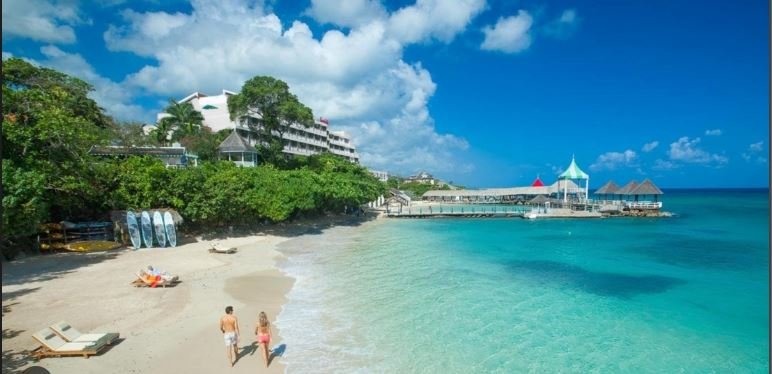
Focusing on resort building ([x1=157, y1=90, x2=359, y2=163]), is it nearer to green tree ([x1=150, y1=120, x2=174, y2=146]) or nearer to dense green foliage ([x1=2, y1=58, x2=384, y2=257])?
green tree ([x1=150, y1=120, x2=174, y2=146])

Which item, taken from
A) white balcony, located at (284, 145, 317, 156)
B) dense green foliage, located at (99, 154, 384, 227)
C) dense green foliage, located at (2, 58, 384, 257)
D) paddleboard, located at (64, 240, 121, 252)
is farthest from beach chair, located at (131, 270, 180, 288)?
white balcony, located at (284, 145, 317, 156)

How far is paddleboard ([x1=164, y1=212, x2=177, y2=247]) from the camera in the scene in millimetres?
22422

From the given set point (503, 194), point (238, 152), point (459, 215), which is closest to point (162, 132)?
point (238, 152)

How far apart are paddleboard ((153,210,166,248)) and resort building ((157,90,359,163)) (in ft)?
75.2

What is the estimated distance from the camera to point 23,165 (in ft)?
56.2

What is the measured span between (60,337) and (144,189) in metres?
14.5

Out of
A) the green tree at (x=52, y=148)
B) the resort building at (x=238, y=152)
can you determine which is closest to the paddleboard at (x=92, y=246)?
the green tree at (x=52, y=148)

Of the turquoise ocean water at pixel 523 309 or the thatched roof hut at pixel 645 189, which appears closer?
the turquoise ocean water at pixel 523 309

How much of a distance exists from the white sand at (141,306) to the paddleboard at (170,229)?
176 centimetres

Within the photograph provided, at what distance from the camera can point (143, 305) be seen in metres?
13.0

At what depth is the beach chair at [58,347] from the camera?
9289mm

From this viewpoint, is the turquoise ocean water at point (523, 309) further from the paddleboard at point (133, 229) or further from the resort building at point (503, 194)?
the resort building at point (503, 194)

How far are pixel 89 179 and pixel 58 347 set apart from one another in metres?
14.9

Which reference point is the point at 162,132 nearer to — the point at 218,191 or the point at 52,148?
the point at 218,191
